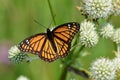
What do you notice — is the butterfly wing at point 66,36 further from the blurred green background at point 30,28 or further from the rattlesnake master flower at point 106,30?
the blurred green background at point 30,28

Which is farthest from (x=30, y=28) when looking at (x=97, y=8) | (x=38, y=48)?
(x=38, y=48)

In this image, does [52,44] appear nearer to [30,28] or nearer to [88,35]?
[88,35]

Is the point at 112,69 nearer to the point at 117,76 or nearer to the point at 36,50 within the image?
the point at 117,76

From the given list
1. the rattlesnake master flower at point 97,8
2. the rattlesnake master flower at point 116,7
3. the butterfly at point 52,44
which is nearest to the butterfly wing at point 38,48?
the butterfly at point 52,44

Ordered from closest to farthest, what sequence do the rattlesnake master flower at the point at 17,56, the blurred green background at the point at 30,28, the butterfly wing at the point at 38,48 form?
the butterfly wing at the point at 38,48 → the rattlesnake master flower at the point at 17,56 → the blurred green background at the point at 30,28

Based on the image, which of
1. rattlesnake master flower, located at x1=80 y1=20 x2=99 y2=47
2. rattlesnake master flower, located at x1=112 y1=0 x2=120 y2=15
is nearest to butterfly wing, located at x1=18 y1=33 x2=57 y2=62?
rattlesnake master flower, located at x1=80 y1=20 x2=99 y2=47

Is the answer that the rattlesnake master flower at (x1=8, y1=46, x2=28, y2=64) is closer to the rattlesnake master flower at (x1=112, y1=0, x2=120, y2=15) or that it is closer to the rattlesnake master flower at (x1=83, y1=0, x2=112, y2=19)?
the rattlesnake master flower at (x1=83, y1=0, x2=112, y2=19)
